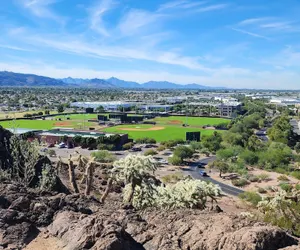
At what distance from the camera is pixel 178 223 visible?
16.3 meters

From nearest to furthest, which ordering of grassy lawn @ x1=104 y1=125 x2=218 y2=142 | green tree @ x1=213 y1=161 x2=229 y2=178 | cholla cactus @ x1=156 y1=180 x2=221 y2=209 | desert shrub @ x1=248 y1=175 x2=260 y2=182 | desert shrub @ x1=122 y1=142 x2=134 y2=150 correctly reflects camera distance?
cholla cactus @ x1=156 y1=180 x2=221 y2=209 < desert shrub @ x1=248 y1=175 x2=260 y2=182 < green tree @ x1=213 y1=161 x2=229 y2=178 < desert shrub @ x1=122 y1=142 x2=134 y2=150 < grassy lawn @ x1=104 y1=125 x2=218 y2=142

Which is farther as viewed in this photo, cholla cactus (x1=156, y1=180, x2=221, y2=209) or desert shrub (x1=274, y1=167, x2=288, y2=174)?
desert shrub (x1=274, y1=167, x2=288, y2=174)

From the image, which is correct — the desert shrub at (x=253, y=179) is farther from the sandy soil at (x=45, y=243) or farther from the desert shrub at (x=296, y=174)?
the sandy soil at (x=45, y=243)

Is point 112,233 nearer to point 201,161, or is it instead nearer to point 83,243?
point 83,243

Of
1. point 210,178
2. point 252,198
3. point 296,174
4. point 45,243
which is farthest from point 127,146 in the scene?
point 45,243

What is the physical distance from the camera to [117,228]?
1344 centimetres

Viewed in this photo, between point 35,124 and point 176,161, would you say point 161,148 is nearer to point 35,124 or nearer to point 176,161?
point 176,161

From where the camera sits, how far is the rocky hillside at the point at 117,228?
13.4m

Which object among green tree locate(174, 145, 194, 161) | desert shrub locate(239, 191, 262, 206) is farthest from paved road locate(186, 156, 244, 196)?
desert shrub locate(239, 191, 262, 206)

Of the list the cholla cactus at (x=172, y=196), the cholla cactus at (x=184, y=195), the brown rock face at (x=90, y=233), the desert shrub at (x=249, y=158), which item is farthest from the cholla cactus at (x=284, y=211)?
the desert shrub at (x=249, y=158)

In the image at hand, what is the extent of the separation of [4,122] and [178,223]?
108059mm

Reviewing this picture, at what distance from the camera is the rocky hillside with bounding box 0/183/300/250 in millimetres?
13360

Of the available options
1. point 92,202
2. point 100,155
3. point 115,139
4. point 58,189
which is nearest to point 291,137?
point 115,139

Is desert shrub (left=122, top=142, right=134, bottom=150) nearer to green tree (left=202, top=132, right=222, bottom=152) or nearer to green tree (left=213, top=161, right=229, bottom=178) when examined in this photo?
green tree (left=202, top=132, right=222, bottom=152)
